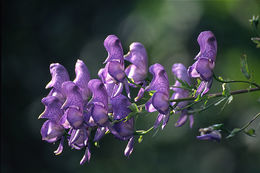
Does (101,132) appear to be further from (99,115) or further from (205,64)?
(205,64)

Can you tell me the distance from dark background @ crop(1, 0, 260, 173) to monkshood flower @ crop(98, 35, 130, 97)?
230 cm

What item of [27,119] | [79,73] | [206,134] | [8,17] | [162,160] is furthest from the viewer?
[8,17]

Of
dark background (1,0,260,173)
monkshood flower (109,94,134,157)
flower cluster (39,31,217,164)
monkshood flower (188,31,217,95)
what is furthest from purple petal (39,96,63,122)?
dark background (1,0,260,173)

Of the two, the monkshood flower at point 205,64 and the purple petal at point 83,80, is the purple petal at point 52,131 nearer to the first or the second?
the purple petal at point 83,80

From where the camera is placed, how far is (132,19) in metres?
4.21

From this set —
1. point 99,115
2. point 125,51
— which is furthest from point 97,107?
point 125,51

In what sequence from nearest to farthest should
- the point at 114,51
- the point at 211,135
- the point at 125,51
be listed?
the point at 211,135
the point at 114,51
the point at 125,51

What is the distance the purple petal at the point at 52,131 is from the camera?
2.58 feet

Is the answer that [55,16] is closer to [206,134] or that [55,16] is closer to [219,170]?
[219,170]

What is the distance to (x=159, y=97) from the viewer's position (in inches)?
29.0

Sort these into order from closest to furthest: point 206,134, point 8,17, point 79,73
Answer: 1. point 206,134
2. point 79,73
3. point 8,17

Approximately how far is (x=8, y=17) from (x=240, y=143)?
3.03 meters

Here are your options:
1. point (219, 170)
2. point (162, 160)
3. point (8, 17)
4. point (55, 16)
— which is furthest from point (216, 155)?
point (8, 17)

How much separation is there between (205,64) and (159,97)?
10 cm
